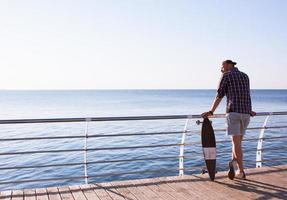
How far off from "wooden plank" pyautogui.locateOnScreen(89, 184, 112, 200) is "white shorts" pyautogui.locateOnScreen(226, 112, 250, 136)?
6.60 ft

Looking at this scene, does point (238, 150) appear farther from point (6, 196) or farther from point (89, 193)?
point (6, 196)

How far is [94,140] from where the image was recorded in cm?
2070

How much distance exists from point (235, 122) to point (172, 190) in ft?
4.49

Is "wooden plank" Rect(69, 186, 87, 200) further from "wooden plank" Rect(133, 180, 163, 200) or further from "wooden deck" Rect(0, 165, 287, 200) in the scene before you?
"wooden plank" Rect(133, 180, 163, 200)

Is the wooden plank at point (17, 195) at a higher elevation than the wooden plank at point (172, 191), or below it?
below

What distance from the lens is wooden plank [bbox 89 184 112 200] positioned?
16.9ft

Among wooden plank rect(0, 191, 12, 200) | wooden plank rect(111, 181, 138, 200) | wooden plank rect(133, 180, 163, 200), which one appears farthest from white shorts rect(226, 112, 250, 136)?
wooden plank rect(0, 191, 12, 200)

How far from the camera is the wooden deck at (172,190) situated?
5188 mm

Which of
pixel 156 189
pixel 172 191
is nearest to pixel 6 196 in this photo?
pixel 156 189

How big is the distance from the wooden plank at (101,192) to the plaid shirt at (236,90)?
213cm

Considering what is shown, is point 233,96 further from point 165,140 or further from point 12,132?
point 12,132

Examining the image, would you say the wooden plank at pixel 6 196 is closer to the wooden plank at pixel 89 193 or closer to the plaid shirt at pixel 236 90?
the wooden plank at pixel 89 193

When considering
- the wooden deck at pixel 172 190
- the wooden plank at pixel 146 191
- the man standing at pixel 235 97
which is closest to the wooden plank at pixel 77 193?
A: the wooden deck at pixel 172 190

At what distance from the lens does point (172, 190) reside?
550 cm
